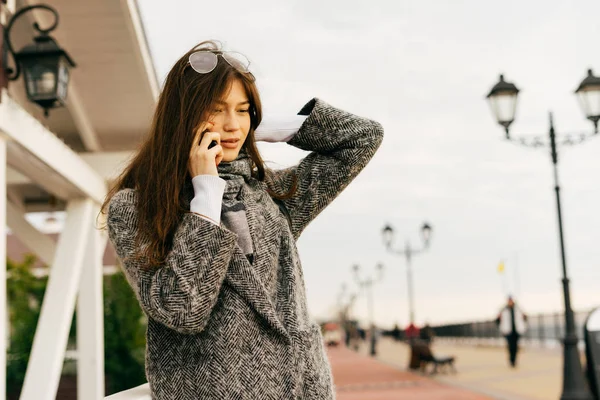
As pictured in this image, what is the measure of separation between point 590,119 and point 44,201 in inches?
322

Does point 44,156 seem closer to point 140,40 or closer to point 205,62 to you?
point 140,40

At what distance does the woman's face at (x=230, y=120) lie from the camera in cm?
220

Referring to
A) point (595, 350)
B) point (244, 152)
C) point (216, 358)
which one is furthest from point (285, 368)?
point (595, 350)

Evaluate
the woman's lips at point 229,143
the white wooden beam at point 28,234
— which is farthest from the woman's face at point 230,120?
the white wooden beam at point 28,234

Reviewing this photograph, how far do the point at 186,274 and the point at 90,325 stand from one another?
7294 mm

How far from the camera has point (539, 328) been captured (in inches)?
1164

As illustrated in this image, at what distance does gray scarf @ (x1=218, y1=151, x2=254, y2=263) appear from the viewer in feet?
7.09

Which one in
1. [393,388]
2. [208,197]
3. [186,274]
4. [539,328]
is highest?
[208,197]

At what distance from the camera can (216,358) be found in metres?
2.01

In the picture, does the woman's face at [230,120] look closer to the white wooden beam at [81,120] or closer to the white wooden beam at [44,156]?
the white wooden beam at [44,156]

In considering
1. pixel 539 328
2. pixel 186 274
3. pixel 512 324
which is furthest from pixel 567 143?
pixel 539 328

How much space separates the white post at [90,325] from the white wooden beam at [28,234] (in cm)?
103

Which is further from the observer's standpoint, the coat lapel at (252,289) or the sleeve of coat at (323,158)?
the sleeve of coat at (323,158)

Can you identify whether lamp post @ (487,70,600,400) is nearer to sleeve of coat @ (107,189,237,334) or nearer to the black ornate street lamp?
the black ornate street lamp
